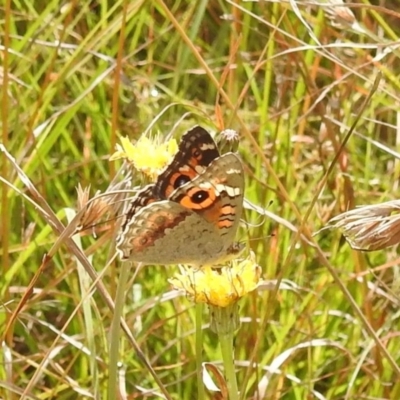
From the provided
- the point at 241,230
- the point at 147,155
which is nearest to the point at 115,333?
the point at 147,155

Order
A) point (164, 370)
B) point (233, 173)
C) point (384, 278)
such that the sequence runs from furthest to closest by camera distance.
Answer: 1. point (384, 278)
2. point (164, 370)
3. point (233, 173)

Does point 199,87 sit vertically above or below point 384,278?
above

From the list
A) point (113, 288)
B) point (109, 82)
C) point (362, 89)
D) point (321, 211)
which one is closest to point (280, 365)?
point (113, 288)

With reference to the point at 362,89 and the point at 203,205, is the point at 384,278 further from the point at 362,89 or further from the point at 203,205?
the point at 203,205

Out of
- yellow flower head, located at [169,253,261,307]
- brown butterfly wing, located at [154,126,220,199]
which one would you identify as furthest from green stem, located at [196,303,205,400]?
brown butterfly wing, located at [154,126,220,199]

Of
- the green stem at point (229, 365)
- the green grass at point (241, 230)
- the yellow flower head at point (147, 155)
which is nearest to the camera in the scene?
the green stem at point (229, 365)

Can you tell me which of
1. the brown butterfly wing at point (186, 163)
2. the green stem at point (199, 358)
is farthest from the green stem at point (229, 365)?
the brown butterfly wing at point (186, 163)

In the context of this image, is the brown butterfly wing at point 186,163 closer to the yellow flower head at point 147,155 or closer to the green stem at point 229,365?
the yellow flower head at point 147,155
